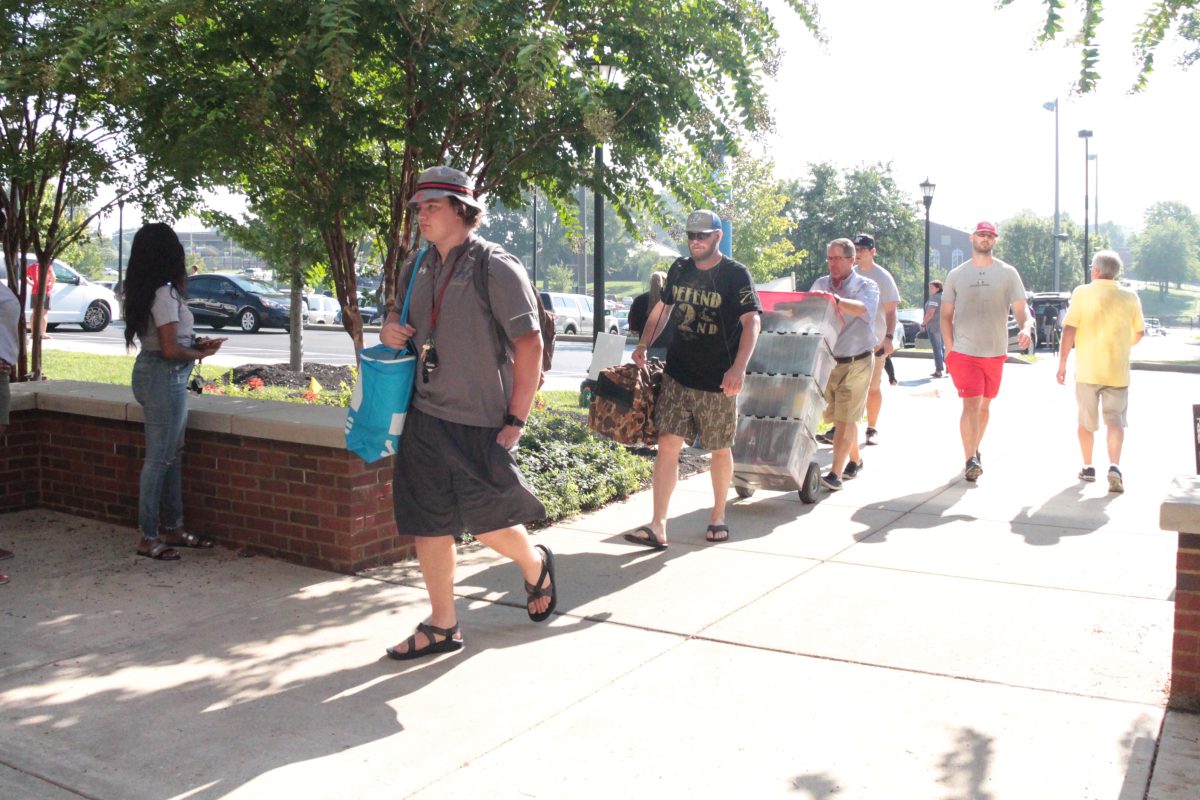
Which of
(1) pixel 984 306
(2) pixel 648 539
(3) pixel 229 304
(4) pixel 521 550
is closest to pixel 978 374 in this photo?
(1) pixel 984 306

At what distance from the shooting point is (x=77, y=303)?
27.8 meters

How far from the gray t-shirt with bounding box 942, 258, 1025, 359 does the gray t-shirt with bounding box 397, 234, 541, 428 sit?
468 centimetres

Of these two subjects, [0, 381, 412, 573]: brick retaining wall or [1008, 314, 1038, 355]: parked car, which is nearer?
[0, 381, 412, 573]: brick retaining wall

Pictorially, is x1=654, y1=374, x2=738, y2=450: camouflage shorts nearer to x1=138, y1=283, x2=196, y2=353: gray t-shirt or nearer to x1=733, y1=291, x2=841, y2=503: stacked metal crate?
x1=733, y1=291, x2=841, y2=503: stacked metal crate

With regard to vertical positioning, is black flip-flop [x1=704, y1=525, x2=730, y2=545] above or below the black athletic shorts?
below

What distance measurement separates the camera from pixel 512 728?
3764 mm

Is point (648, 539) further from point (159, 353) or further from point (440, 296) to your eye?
point (159, 353)

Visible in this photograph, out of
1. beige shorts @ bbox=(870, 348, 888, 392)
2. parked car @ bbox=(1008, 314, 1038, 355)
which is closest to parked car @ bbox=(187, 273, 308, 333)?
parked car @ bbox=(1008, 314, 1038, 355)

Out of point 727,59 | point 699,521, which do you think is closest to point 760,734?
point 699,521

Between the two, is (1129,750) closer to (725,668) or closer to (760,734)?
(760,734)

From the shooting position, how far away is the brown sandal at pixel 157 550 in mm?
5820

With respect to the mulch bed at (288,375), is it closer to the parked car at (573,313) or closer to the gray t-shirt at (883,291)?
the gray t-shirt at (883,291)

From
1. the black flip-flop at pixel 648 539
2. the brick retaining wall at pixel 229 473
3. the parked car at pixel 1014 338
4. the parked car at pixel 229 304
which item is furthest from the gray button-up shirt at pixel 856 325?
the parked car at pixel 229 304

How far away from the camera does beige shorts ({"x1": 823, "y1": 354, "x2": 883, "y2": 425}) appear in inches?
315
